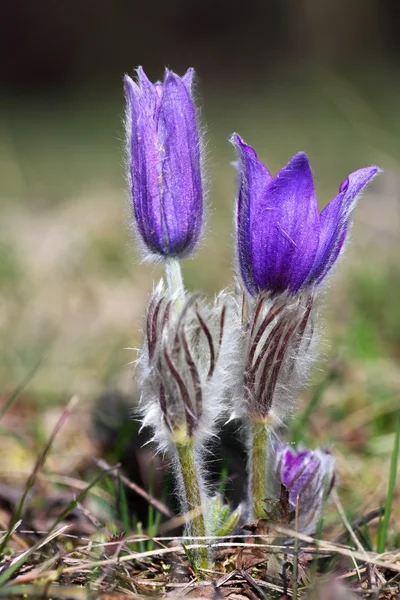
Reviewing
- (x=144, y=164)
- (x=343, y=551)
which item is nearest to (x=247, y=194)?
(x=144, y=164)

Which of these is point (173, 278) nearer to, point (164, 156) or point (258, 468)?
point (164, 156)

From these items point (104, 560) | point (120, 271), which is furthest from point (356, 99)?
point (104, 560)

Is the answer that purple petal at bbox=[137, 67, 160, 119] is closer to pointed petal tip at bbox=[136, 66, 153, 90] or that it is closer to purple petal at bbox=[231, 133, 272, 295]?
pointed petal tip at bbox=[136, 66, 153, 90]

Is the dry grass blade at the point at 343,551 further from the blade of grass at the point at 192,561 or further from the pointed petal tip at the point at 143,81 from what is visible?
the pointed petal tip at the point at 143,81

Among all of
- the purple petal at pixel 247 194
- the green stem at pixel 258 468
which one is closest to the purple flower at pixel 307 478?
the green stem at pixel 258 468

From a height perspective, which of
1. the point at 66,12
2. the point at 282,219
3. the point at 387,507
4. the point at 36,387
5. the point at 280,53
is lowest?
the point at 387,507

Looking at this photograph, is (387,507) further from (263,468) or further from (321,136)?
(321,136)
